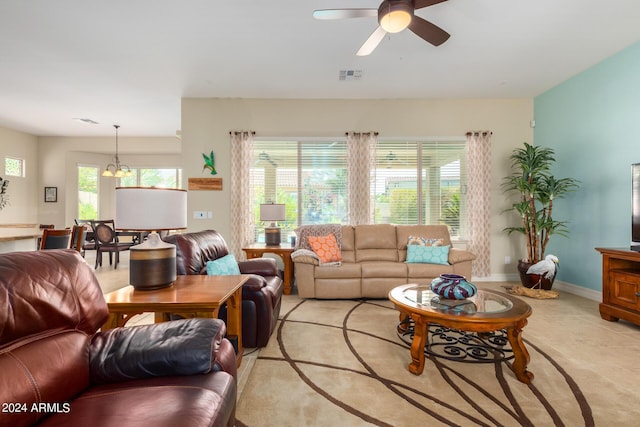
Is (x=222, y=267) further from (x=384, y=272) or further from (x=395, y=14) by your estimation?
(x=395, y=14)

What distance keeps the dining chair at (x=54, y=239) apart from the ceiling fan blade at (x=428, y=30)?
4.16 metres

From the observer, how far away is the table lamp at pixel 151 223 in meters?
1.87

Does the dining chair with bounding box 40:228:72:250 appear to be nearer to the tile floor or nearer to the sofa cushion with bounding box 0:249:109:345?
the tile floor

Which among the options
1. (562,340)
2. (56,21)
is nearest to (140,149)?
(56,21)

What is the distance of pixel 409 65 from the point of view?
156 inches

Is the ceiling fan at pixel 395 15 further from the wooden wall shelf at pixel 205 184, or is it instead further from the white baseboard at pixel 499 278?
the white baseboard at pixel 499 278

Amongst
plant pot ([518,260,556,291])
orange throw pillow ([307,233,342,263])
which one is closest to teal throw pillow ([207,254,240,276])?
orange throw pillow ([307,233,342,263])

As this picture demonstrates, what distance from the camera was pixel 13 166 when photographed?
7121 millimetres

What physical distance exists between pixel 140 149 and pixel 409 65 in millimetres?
6827

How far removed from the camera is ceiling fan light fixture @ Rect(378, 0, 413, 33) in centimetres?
230

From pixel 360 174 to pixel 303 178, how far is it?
978 millimetres

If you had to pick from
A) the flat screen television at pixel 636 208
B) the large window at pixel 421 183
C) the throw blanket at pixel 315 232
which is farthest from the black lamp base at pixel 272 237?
the flat screen television at pixel 636 208

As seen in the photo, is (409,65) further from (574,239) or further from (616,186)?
(574,239)

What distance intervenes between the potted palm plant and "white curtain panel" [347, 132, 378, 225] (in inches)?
86.4
